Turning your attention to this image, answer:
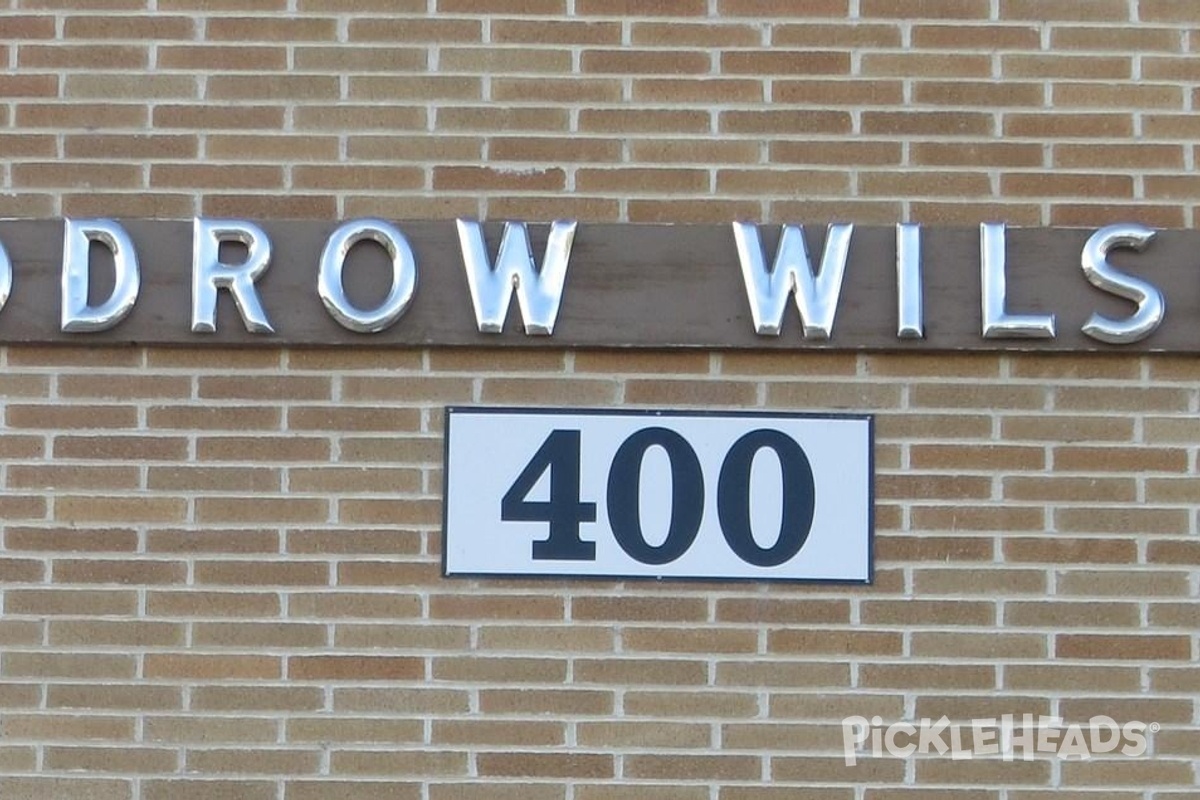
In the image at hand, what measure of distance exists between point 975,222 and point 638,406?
0.96 m

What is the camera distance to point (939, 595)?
4.17 meters

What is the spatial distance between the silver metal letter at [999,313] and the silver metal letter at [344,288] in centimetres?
141

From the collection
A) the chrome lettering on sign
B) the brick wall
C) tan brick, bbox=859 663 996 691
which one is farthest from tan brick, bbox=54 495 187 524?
tan brick, bbox=859 663 996 691

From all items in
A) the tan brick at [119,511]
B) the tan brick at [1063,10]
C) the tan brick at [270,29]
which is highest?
the tan brick at [1063,10]

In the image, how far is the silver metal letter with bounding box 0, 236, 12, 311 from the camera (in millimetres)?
4207

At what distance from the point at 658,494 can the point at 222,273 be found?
1.21 metres

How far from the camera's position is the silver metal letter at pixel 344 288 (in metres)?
4.18

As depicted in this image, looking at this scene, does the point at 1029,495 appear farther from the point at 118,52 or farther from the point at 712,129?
the point at 118,52

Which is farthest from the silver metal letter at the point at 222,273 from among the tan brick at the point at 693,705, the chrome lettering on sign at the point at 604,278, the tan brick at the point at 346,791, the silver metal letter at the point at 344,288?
the tan brick at the point at 693,705

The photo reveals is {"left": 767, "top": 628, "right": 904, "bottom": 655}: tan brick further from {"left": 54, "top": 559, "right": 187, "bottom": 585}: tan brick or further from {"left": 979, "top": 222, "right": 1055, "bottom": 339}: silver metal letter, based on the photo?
{"left": 54, "top": 559, "right": 187, "bottom": 585}: tan brick

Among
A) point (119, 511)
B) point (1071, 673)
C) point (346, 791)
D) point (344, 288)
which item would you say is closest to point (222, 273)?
point (344, 288)

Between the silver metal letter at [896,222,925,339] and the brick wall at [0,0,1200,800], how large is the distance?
0.08 meters

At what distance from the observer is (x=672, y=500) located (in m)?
4.17

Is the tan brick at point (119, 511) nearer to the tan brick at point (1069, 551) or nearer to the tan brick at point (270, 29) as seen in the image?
the tan brick at point (270, 29)
